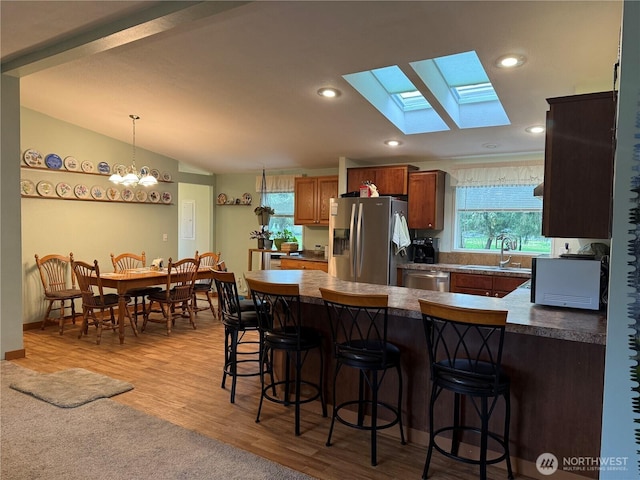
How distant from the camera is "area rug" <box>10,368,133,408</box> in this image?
308 cm

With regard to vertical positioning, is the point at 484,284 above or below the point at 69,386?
above

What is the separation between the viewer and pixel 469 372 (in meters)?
2.05

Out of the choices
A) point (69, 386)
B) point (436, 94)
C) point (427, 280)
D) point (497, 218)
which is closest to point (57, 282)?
point (69, 386)

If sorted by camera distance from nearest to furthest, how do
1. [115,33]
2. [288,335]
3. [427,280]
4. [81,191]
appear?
1. [288,335]
2. [115,33]
3. [427,280]
4. [81,191]

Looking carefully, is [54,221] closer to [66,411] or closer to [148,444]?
[66,411]

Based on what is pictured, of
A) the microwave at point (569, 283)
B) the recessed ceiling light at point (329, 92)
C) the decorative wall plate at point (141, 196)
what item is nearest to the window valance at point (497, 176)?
the recessed ceiling light at point (329, 92)

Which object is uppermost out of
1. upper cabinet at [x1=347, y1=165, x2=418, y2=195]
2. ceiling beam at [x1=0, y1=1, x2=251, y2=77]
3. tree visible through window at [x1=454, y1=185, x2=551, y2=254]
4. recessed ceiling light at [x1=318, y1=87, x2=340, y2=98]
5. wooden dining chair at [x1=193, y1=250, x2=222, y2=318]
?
ceiling beam at [x1=0, y1=1, x2=251, y2=77]

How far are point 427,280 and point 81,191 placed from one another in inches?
193

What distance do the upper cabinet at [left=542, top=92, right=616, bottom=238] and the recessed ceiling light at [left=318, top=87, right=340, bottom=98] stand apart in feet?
6.84

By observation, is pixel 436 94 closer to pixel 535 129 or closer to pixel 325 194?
pixel 535 129

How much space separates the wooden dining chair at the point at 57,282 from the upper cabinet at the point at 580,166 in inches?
204

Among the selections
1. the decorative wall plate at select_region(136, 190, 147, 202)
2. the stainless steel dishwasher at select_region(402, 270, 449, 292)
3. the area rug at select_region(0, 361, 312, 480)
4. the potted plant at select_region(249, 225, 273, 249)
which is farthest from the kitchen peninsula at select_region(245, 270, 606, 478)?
the decorative wall plate at select_region(136, 190, 147, 202)

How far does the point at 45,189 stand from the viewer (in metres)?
5.36

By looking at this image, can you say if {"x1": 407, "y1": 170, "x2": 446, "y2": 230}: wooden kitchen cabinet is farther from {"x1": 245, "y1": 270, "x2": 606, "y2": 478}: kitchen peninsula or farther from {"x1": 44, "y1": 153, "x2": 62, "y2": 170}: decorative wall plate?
{"x1": 44, "y1": 153, "x2": 62, "y2": 170}: decorative wall plate
